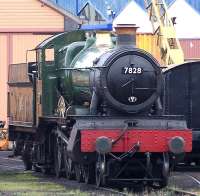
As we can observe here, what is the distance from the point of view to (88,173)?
16375 mm

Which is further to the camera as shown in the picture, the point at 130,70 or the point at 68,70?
the point at 68,70

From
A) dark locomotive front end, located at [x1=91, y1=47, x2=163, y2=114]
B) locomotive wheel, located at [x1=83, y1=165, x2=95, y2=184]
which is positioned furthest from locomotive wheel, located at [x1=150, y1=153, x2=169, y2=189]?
locomotive wheel, located at [x1=83, y1=165, x2=95, y2=184]

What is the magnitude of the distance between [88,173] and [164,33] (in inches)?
1046

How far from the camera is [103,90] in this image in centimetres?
1563

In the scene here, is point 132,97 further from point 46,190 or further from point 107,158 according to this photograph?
point 46,190

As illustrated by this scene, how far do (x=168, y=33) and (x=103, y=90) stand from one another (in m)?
27.3

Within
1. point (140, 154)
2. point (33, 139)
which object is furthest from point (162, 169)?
point (33, 139)

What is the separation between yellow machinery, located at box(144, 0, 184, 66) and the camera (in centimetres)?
4047

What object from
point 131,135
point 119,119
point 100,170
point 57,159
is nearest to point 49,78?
point 57,159

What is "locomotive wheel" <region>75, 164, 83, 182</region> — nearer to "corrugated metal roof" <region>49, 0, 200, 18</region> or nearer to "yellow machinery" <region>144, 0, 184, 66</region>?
"yellow machinery" <region>144, 0, 184, 66</region>

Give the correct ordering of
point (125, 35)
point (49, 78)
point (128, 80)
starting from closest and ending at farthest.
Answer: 1. point (128, 80)
2. point (125, 35)
3. point (49, 78)

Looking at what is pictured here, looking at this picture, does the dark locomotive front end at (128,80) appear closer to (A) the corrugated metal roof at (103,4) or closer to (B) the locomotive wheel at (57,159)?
(B) the locomotive wheel at (57,159)

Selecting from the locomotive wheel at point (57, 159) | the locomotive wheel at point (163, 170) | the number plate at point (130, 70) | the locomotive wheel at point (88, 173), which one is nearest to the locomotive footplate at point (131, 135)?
the locomotive wheel at point (163, 170)

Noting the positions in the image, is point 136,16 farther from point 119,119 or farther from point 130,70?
point 119,119
